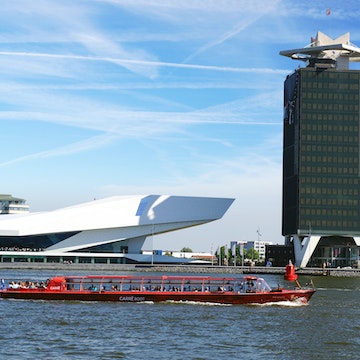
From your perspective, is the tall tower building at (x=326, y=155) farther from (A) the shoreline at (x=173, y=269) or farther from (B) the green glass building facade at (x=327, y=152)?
(A) the shoreline at (x=173, y=269)

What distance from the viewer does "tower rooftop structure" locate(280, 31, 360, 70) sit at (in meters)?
153

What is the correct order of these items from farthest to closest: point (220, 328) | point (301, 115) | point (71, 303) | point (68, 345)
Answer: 1. point (301, 115)
2. point (71, 303)
3. point (220, 328)
4. point (68, 345)

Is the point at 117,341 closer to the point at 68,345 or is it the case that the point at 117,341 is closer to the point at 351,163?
the point at 68,345

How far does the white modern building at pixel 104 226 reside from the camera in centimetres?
14988

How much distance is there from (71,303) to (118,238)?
9761 centimetres

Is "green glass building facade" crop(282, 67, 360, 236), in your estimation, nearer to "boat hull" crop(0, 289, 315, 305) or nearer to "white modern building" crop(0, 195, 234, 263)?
"white modern building" crop(0, 195, 234, 263)

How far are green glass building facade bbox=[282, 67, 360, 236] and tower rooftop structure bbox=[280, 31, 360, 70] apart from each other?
4350mm

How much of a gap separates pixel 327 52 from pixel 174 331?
122 metres

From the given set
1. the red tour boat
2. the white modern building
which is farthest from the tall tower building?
the red tour boat

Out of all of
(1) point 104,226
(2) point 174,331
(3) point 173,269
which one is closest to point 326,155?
(3) point 173,269

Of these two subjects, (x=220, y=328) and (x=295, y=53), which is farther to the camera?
(x=295, y=53)

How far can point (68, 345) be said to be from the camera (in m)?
36.9

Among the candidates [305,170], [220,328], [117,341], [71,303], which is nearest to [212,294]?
[71,303]

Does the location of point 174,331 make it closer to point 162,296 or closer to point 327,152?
point 162,296
